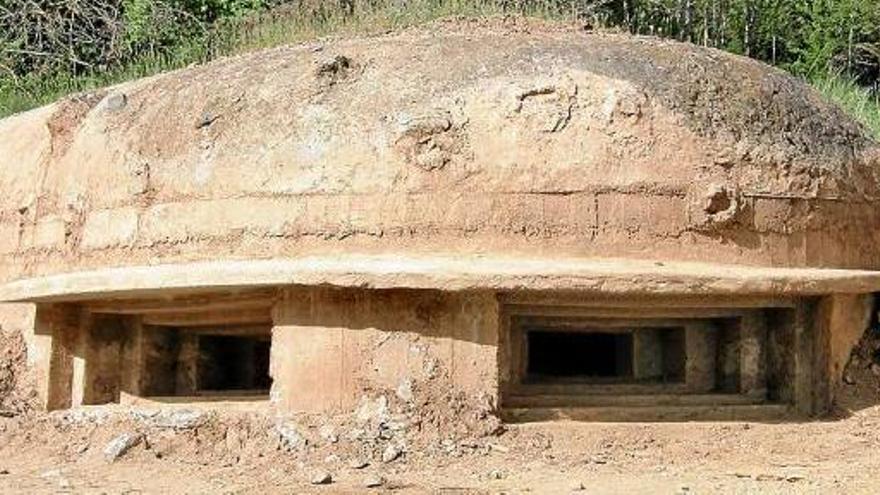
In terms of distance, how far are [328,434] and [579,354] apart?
280 centimetres

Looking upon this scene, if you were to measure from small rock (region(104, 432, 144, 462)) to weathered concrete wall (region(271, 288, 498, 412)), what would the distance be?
115 cm

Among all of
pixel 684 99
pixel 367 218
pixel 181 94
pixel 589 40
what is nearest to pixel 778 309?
pixel 684 99

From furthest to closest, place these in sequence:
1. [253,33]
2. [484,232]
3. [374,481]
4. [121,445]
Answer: [253,33]
[121,445]
[484,232]
[374,481]

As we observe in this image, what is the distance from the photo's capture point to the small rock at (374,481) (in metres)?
6.78

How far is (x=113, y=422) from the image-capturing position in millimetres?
8367

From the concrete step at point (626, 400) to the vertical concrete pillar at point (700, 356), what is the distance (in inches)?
5.3

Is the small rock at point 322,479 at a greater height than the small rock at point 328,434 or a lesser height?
lesser

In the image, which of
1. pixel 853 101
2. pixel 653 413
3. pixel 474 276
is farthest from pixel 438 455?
pixel 853 101

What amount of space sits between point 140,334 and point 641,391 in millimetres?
3645

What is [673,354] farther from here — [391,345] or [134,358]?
[134,358]

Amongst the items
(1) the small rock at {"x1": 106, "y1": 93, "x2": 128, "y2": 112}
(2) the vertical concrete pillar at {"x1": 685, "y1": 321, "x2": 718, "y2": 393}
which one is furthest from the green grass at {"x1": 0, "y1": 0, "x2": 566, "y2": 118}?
(2) the vertical concrete pillar at {"x1": 685, "y1": 321, "x2": 718, "y2": 393}

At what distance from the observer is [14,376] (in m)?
9.74

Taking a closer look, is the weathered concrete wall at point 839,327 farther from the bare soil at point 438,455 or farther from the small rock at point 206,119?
the small rock at point 206,119

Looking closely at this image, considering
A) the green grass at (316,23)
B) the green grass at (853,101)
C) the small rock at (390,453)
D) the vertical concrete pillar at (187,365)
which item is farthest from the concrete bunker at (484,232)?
the green grass at (853,101)
